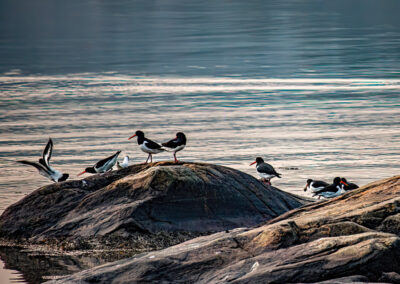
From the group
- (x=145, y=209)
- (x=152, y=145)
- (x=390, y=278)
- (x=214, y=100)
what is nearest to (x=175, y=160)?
(x=152, y=145)

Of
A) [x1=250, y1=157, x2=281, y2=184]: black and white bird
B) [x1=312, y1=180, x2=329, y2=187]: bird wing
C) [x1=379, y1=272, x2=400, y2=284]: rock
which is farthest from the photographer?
[x1=250, y1=157, x2=281, y2=184]: black and white bird

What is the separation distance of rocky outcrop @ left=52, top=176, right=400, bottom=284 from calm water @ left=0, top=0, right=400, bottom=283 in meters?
6.70

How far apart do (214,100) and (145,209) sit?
18.5 metres

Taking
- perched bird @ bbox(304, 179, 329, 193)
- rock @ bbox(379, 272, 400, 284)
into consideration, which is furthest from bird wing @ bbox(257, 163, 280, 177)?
rock @ bbox(379, 272, 400, 284)

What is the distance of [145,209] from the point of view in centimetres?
1073

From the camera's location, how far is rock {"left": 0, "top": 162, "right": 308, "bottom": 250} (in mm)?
10523

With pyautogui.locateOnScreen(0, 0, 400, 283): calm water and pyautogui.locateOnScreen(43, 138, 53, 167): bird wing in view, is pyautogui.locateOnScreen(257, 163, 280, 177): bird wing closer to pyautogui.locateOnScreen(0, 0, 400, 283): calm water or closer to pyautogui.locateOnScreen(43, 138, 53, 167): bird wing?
pyautogui.locateOnScreen(0, 0, 400, 283): calm water

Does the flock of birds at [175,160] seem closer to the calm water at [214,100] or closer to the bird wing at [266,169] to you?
the bird wing at [266,169]

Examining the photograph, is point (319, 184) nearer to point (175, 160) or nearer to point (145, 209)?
point (175, 160)

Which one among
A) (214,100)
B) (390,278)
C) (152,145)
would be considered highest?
(214,100)

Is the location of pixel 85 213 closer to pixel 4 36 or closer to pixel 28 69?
pixel 28 69

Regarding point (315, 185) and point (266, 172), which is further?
point (266, 172)

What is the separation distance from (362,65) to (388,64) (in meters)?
1.32

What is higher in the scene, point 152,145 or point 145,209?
point 152,145
